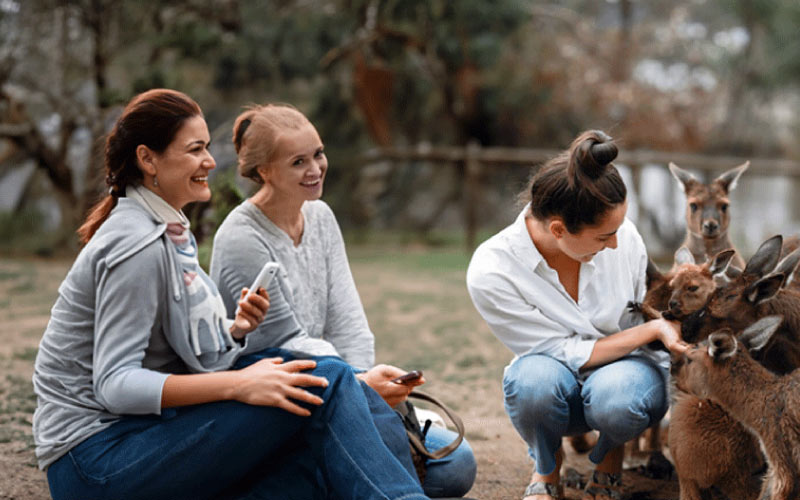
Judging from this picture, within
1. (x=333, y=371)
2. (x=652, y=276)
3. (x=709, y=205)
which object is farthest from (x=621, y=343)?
(x=709, y=205)

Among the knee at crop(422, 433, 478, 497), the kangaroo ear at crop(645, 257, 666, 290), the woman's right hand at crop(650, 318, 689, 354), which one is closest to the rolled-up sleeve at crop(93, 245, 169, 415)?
the knee at crop(422, 433, 478, 497)

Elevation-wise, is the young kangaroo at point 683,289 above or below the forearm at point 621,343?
above

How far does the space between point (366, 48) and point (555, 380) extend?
1061cm

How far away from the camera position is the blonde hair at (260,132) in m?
3.08

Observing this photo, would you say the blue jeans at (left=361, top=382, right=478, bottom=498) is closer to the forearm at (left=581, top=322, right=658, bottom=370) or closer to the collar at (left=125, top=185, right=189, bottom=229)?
the forearm at (left=581, top=322, right=658, bottom=370)

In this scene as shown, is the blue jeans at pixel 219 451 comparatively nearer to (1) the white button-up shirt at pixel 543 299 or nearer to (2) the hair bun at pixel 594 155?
(1) the white button-up shirt at pixel 543 299

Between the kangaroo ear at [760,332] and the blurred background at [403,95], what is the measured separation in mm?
7047

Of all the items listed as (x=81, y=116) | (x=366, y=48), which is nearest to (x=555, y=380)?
(x=81, y=116)

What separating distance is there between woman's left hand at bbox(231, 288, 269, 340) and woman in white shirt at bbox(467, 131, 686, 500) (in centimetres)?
87

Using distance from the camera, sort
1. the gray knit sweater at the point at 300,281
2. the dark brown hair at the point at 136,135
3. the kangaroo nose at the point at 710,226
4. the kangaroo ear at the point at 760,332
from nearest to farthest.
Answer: the dark brown hair at the point at 136,135
the kangaroo ear at the point at 760,332
the gray knit sweater at the point at 300,281
the kangaroo nose at the point at 710,226

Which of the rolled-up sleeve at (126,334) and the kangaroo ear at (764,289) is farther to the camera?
the kangaroo ear at (764,289)

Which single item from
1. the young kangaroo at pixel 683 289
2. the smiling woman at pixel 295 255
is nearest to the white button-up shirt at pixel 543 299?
the young kangaroo at pixel 683 289

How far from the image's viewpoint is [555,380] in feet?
9.62

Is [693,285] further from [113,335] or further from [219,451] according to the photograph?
[113,335]
